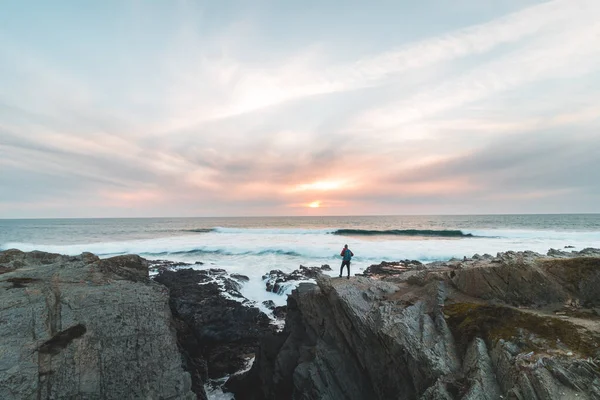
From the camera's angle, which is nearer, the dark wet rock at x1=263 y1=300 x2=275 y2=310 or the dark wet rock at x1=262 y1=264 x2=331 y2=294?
the dark wet rock at x1=263 y1=300 x2=275 y2=310

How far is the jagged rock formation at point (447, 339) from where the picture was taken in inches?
266

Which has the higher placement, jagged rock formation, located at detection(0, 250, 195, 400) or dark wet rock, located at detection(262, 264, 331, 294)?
jagged rock formation, located at detection(0, 250, 195, 400)

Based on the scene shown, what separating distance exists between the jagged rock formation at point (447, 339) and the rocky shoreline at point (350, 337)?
37 millimetres

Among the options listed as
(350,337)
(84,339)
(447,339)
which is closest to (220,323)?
(350,337)

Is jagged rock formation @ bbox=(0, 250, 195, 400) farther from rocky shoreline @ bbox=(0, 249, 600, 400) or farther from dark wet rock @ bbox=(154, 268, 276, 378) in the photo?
dark wet rock @ bbox=(154, 268, 276, 378)

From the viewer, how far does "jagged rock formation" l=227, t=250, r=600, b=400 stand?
6762 mm

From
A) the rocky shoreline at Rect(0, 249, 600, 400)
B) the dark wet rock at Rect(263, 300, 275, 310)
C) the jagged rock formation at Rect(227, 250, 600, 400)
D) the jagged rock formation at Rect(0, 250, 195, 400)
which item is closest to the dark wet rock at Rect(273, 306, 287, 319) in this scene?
the dark wet rock at Rect(263, 300, 275, 310)

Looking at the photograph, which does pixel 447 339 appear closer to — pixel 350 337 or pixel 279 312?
pixel 350 337

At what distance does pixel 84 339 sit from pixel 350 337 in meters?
8.78

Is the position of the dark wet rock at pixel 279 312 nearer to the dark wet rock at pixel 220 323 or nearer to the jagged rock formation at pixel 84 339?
the dark wet rock at pixel 220 323

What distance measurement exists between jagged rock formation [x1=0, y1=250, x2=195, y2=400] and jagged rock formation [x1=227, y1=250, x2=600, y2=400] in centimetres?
534

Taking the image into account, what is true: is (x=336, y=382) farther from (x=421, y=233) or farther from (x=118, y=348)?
(x=421, y=233)

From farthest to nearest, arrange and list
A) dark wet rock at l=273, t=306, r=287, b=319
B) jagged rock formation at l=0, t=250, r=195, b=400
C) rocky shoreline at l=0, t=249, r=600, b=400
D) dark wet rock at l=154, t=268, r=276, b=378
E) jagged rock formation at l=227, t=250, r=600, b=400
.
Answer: dark wet rock at l=273, t=306, r=287, b=319
dark wet rock at l=154, t=268, r=276, b=378
jagged rock formation at l=0, t=250, r=195, b=400
rocky shoreline at l=0, t=249, r=600, b=400
jagged rock formation at l=227, t=250, r=600, b=400

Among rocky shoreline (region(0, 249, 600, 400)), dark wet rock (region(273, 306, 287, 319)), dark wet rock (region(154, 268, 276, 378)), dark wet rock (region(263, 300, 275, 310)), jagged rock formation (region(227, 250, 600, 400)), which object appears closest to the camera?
jagged rock formation (region(227, 250, 600, 400))
